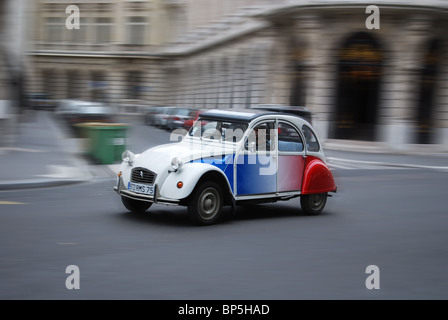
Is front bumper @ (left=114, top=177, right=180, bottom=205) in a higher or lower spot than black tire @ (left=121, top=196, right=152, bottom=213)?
higher

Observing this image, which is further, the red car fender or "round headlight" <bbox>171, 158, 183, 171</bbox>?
the red car fender

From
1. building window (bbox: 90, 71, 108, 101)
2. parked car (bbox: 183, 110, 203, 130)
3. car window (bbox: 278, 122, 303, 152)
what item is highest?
building window (bbox: 90, 71, 108, 101)

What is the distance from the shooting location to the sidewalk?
488 inches

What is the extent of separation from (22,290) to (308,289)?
92.8 inches

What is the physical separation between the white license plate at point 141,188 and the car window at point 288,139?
2.01 m

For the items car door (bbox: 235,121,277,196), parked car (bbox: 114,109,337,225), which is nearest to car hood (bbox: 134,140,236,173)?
parked car (bbox: 114,109,337,225)

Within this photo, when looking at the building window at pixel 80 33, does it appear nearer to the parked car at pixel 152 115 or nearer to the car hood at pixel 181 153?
the parked car at pixel 152 115

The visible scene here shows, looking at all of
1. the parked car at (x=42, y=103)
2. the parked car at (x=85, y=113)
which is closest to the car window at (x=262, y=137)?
the parked car at (x=85, y=113)

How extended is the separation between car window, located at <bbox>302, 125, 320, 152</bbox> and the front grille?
2578 mm

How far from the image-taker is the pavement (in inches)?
509

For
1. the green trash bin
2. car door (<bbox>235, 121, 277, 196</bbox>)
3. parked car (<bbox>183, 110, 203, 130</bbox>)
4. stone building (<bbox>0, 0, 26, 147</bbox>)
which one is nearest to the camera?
car door (<bbox>235, 121, 277, 196</bbox>)

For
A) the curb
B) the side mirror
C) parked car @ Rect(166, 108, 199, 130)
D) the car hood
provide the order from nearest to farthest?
the car hood, the side mirror, the curb, parked car @ Rect(166, 108, 199, 130)

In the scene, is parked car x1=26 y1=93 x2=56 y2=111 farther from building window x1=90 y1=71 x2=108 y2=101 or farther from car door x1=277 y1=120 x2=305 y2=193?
car door x1=277 y1=120 x2=305 y2=193

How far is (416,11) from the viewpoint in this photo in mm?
25469
